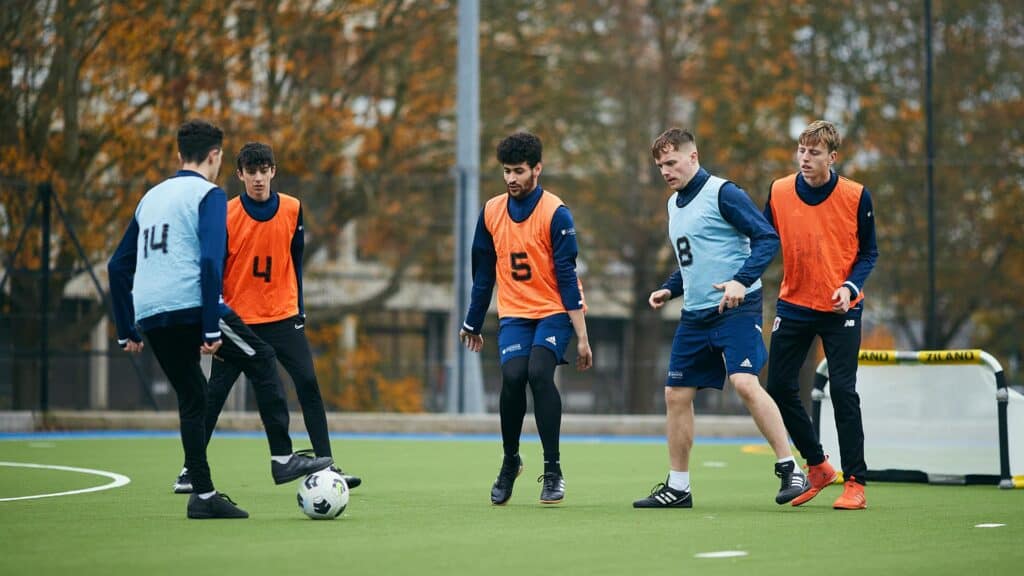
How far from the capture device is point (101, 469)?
11688 millimetres

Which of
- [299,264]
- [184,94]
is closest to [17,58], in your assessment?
[184,94]

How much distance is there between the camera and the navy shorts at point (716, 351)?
A: 8.49 meters

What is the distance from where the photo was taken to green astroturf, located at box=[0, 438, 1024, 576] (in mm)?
6145

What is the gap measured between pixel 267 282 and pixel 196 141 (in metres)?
2.01

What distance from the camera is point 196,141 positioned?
800 cm

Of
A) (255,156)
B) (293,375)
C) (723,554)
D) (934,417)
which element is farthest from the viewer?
(934,417)

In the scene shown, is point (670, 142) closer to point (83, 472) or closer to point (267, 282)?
point (267, 282)

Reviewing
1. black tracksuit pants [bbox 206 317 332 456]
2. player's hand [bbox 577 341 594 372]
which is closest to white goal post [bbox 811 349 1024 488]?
player's hand [bbox 577 341 594 372]

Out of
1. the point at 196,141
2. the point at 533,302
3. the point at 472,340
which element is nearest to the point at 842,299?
the point at 533,302

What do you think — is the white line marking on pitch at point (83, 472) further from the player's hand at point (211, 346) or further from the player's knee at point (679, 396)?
the player's knee at point (679, 396)

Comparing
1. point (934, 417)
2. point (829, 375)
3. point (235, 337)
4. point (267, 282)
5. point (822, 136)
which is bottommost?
point (934, 417)

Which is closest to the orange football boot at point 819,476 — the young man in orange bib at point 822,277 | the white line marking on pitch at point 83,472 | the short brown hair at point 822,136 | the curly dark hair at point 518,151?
the young man in orange bib at point 822,277

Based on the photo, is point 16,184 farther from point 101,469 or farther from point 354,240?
point 101,469

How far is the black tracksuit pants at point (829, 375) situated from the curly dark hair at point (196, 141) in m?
3.21
